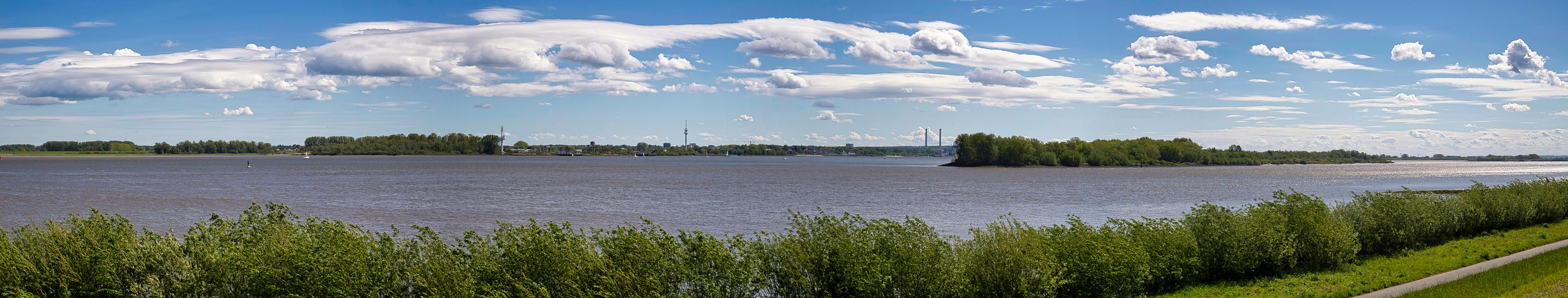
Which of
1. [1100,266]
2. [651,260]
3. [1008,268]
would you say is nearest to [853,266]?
[1008,268]

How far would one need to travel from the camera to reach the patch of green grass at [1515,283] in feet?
52.9

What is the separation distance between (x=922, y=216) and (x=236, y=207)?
43.8 m

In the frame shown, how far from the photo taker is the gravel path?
1820cm

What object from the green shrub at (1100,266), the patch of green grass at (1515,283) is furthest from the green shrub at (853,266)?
the patch of green grass at (1515,283)

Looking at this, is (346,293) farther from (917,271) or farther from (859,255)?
(917,271)

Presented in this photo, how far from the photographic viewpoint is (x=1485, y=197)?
106 feet

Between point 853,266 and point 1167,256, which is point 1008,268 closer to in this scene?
point 853,266

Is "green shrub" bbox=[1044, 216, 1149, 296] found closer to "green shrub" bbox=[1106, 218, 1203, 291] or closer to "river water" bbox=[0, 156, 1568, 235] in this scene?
"green shrub" bbox=[1106, 218, 1203, 291]

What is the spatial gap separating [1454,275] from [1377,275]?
1.49 metres

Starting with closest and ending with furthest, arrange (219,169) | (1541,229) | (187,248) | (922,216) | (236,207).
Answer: (187,248) < (1541,229) < (922,216) < (236,207) < (219,169)

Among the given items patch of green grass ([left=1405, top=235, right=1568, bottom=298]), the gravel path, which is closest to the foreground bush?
the gravel path

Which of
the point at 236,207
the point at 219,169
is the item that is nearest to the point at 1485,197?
the point at 236,207

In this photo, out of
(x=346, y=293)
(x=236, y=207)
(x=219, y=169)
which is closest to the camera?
(x=346, y=293)

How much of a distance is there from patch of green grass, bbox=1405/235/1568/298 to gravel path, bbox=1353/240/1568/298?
51cm
